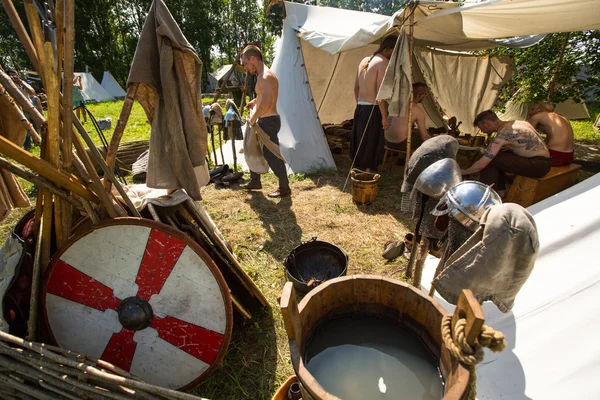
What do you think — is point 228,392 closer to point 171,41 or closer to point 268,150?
point 171,41

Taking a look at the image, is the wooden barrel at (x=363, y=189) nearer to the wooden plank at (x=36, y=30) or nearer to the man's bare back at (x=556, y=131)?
the man's bare back at (x=556, y=131)

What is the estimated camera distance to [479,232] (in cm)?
123

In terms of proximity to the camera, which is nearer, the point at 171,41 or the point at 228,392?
the point at 171,41

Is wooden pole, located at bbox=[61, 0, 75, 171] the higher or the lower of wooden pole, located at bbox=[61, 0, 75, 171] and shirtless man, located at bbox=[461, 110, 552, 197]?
the higher

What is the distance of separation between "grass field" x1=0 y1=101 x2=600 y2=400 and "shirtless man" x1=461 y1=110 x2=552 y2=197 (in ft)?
4.30

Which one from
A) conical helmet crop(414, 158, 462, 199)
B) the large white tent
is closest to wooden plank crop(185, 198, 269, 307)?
conical helmet crop(414, 158, 462, 199)

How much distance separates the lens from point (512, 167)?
347cm

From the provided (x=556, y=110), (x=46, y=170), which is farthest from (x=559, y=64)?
(x=46, y=170)

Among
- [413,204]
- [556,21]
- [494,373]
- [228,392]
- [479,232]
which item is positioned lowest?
[228,392]

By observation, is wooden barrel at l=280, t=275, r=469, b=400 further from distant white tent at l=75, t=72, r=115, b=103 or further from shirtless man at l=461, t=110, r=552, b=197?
distant white tent at l=75, t=72, r=115, b=103

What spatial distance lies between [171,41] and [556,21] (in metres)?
4.61

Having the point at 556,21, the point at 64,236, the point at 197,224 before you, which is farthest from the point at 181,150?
the point at 556,21

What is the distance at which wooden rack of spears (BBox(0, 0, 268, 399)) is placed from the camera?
4.58 feet

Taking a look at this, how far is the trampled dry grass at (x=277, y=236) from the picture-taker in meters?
1.95
